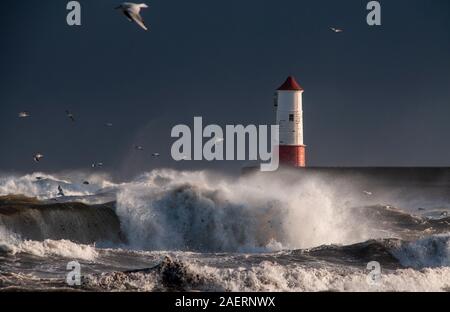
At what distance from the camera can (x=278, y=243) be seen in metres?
38.0

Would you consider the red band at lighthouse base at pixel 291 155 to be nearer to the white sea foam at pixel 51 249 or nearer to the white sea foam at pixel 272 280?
the white sea foam at pixel 51 249

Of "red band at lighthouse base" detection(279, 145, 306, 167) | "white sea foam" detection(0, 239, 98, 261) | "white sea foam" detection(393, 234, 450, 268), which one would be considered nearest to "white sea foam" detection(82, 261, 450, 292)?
"white sea foam" detection(0, 239, 98, 261)

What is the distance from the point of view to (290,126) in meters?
50.6

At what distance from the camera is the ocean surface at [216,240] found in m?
25.3

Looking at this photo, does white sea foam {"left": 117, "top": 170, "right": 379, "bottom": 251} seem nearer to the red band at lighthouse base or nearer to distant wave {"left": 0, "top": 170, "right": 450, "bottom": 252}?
distant wave {"left": 0, "top": 170, "right": 450, "bottom": 252}

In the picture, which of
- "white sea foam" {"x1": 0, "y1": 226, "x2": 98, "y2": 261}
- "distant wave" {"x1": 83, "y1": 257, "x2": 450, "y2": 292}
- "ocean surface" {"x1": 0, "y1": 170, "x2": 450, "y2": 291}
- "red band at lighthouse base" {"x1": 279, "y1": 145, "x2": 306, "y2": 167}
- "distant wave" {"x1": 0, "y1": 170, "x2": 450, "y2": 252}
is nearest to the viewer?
"distant wave" {"x1": 83, "y1": 257, "x2": 450, "y2": 292}

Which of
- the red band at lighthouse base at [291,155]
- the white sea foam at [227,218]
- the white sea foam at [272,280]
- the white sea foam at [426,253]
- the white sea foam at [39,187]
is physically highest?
the red band at lighthouse base at [291,155]

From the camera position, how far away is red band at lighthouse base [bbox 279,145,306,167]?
5034 cm

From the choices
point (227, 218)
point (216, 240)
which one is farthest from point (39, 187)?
point (216, 240)

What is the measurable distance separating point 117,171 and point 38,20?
3876 cm

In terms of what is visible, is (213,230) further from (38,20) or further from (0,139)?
(38,20)

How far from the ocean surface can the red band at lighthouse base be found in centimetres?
59

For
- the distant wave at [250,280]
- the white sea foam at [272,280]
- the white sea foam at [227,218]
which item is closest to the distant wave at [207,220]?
the white sea foam at [227,218]

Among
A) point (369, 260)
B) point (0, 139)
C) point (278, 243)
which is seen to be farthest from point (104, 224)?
point (0, 139)
